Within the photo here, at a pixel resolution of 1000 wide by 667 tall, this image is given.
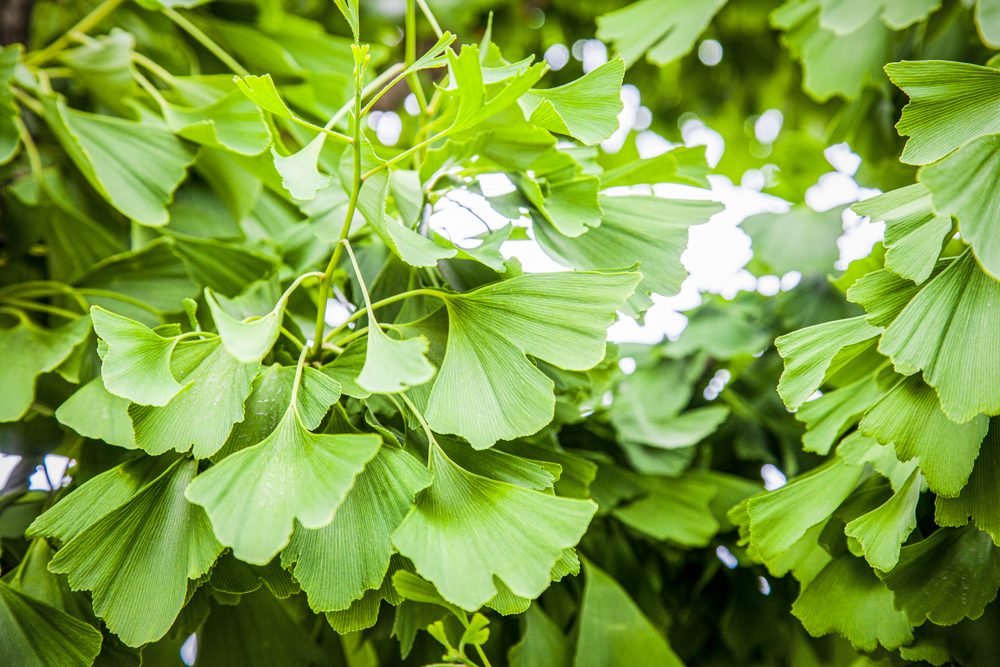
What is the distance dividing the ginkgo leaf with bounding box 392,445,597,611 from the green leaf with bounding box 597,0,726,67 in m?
0.64

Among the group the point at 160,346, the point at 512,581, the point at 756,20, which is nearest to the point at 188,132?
the point at 160,346

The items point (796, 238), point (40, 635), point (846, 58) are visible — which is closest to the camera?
point (40, 635)

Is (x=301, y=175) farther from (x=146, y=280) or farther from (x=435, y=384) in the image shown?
(x=146, y=280)

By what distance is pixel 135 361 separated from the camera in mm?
396

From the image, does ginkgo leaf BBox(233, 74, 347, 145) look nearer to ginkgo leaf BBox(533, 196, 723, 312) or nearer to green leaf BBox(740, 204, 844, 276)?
ginkgo leaf BBox(533, 196, 723, 312)

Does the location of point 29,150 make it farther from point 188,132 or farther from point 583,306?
point 583,306

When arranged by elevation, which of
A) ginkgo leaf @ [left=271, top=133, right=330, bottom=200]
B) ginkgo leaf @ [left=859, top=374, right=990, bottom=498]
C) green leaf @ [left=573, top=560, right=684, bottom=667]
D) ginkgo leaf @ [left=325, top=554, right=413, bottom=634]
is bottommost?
green leaf @ [left=573, top=560, right=684, bottom=667]

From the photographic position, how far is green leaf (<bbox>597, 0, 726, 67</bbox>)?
2.68 ft

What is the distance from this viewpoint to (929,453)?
0.39m

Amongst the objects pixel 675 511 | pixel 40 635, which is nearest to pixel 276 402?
pixel 40 635

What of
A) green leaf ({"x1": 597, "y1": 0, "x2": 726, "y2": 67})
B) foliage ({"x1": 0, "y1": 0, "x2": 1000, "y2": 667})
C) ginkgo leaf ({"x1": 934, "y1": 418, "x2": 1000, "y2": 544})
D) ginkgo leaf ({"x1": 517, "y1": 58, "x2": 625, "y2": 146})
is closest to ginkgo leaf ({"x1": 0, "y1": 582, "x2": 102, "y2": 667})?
foliage ({"x1": 0, "y1": 0, "x2": 1000, "y2": 667})

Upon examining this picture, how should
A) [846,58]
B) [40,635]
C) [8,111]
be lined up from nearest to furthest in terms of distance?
[40,635]
[8,111]
[846,58]

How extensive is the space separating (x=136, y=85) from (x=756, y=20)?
1032 millimetres

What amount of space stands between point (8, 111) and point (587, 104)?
0.53 m
